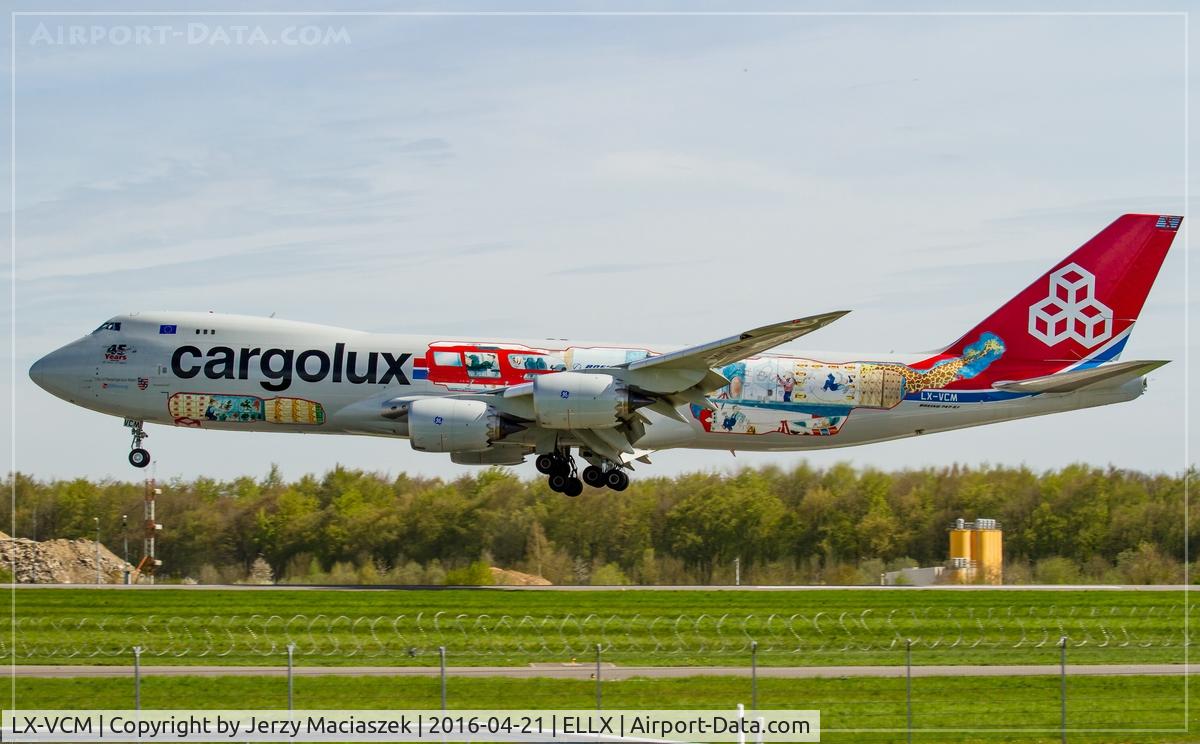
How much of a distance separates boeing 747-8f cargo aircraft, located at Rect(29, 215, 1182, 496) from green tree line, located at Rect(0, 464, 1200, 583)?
9.30m

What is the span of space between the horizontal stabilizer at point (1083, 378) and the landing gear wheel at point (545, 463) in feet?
41.9

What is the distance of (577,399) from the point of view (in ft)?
119

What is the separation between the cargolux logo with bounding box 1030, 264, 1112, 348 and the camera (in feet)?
138

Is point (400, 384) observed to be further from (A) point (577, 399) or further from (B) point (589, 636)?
(B) point (589, 636)

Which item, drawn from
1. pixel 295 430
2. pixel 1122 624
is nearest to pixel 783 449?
pixel 1122 624

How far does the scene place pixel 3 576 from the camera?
44.6 m

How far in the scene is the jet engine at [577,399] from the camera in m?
36.2

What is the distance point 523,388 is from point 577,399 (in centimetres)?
191

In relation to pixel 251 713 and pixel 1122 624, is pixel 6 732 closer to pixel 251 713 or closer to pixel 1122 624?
pixel 251 713

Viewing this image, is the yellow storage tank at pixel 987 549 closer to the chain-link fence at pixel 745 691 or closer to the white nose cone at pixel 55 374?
the chain-link fence at pixel 745 691

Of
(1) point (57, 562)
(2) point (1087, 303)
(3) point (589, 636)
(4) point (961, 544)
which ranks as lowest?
(1) point (57, 562)

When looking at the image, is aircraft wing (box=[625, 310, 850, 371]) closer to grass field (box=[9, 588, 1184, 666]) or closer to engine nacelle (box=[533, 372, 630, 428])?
engine nacelle (box=[533, 372, 630, 428])

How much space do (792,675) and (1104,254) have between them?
906 inches

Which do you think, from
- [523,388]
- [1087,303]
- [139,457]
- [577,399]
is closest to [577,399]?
[577,399]
